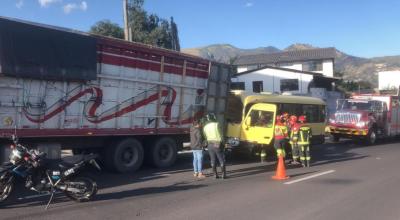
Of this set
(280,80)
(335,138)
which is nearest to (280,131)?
(335,138)

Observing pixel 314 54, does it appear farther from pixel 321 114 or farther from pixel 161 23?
pixel 321 114

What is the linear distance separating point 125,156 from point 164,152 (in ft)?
4.95

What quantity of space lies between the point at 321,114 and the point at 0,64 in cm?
1242

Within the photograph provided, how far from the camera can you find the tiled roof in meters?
60.5

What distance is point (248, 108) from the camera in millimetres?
16250

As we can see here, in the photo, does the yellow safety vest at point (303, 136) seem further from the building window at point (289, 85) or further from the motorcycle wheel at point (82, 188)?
the building window at point (289, 85)

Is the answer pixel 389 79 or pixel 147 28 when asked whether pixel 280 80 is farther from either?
pixel 389 79

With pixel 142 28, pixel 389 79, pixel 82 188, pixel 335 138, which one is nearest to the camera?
pixel 82 188

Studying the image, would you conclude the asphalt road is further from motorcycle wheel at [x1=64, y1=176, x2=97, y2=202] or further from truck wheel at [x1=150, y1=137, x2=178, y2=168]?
truck wheel at [x1=150, y1=137, x2=178, y2=168]

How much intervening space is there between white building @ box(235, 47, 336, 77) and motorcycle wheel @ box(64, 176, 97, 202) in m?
52.1

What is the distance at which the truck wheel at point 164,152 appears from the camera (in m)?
13.9

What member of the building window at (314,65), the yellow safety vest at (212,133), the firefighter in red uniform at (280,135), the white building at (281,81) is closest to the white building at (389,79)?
the building window at (314,65)

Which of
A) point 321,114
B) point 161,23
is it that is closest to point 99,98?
point 321,114

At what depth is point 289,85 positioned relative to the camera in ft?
144
